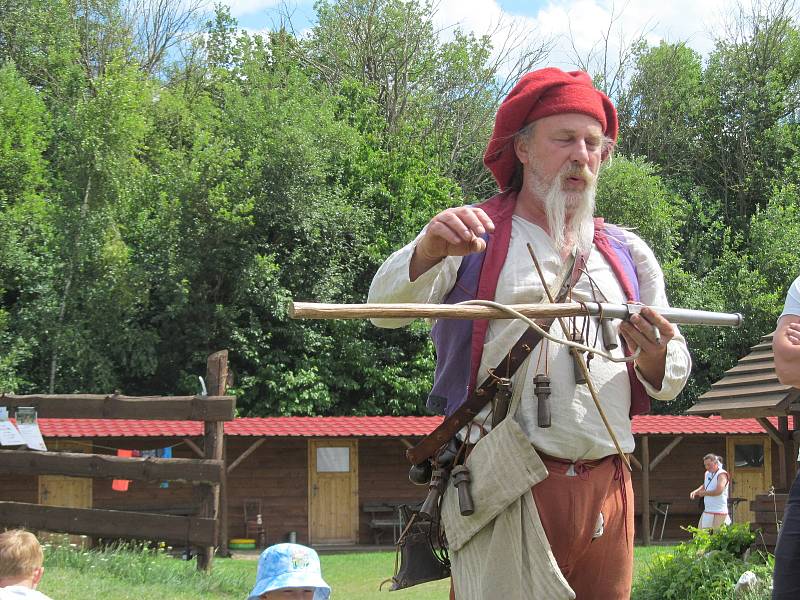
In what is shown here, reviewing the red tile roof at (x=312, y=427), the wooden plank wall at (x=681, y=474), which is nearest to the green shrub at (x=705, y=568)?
the red tile roof at (x=312, y=427)

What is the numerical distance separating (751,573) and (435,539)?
662cm

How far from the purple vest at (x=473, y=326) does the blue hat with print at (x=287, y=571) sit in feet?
2.95

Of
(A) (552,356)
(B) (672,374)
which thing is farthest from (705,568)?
(A) (552,356)

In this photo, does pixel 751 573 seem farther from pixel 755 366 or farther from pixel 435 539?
pixel 435 539

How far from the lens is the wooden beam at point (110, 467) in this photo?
1083 centimetres

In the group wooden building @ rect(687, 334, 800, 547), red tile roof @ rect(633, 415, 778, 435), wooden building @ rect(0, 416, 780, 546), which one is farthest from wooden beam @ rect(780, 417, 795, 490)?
red tile roof @ rect(633, 415, 778, 435)

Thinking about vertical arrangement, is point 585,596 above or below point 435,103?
below

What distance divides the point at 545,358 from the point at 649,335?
0.24 m

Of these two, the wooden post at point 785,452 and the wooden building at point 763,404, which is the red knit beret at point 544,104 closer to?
the wooden building at point 763,404

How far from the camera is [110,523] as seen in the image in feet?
36.2

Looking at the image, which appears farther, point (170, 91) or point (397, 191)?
→ point (170, 91)

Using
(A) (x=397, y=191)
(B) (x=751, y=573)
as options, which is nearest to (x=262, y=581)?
(B) (x=751, y=573)

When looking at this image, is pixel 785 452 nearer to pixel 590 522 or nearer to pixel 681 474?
pixel 590 522

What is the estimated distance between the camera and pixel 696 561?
966 cm
